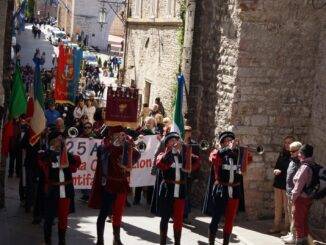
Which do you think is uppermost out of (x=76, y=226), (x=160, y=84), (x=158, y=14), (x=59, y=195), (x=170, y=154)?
(x=158, y=14)

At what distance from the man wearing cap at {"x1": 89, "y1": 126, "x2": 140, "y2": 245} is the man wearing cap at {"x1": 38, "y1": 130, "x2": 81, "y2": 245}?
0.48 metres

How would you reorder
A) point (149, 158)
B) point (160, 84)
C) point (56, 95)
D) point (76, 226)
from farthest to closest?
point (160, 84) → point (56, 95) → point (149, 158) → point (76, 226)

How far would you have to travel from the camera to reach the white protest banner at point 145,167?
11.1 meters

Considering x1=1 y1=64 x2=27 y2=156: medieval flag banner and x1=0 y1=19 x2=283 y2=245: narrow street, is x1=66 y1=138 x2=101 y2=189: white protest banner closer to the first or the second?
x1=0 y1=19 x2=283 y2=245: narrow street

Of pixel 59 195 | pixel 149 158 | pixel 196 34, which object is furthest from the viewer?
pixel 196 34

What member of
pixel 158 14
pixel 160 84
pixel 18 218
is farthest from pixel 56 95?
pixel 18 218

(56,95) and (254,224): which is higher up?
(56,95)

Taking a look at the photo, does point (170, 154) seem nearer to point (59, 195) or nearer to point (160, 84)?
point (59, 195)

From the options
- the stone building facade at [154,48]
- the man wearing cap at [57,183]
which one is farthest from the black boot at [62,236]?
the stone building facade at [154,48]

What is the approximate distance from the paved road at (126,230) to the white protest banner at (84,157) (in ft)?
1.63

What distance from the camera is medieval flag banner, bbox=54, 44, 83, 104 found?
17.3m

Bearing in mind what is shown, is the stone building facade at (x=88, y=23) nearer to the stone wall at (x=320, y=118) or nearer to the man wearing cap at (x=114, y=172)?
the stone wall at (x=320, y=118)

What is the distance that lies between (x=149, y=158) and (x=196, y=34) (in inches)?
114

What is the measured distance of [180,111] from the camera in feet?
36.4
